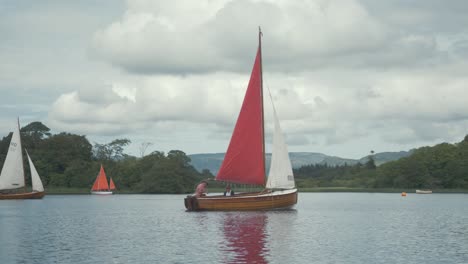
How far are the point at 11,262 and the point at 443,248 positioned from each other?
2562 centimetres

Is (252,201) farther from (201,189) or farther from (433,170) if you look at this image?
(433,170)

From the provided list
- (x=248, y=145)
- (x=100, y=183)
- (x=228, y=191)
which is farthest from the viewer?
(x=100, y=183)

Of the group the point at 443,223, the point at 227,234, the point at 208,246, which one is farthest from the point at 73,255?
the point at 443,223

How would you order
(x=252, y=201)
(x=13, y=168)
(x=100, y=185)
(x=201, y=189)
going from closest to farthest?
(x=252, y=201)
(x=201, y=189)
(x=13, y=168)
(x=100, y=185)

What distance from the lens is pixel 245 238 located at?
45.9 m

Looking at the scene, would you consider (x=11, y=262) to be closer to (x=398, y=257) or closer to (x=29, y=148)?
(x=398, y=257)

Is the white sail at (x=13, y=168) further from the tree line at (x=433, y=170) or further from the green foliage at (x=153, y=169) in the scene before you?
the tree line at (x=433, y=170)

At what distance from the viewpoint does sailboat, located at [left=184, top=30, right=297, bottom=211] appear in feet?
228

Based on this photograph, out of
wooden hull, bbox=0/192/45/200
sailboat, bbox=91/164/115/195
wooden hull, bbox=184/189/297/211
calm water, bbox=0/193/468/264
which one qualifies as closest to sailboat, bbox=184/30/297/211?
wooden hull, bbox=184/189/297/211

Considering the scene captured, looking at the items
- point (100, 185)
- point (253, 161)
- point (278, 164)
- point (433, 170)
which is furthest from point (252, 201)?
point (433, 170)

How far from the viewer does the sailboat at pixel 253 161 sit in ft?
228

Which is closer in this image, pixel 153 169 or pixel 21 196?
pixel 21 196

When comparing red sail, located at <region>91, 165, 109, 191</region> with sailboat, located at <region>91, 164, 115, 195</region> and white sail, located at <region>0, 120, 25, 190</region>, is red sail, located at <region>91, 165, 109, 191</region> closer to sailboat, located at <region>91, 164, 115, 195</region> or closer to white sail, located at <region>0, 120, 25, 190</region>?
sailboat, located at <region>91, 164, 115, 195</region>

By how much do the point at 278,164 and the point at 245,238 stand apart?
23.9 metres
